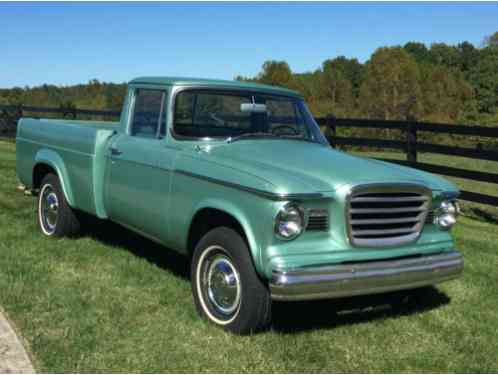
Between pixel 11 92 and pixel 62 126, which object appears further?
pixel 11 92

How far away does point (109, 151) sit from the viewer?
572 cm

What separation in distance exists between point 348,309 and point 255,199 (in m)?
1.27

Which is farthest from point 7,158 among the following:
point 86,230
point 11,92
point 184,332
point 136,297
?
point 11,92

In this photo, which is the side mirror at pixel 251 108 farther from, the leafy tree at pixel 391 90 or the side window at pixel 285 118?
the leafy tree at pixel 391 90

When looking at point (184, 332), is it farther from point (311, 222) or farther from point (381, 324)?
point (381, 324)

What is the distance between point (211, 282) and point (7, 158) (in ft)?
38.7

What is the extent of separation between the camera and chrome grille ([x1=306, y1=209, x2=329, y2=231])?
3957 mm

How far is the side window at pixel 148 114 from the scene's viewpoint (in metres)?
5.23

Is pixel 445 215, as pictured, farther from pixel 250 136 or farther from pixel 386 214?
pixel 250 136

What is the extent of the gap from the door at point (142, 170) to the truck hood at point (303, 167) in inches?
23.4

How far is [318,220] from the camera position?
3.98 m

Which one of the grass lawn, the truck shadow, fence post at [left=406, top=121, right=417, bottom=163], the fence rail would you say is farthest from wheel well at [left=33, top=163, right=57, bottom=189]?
fence post at [left=406, top=121, right=417, bottom=163]

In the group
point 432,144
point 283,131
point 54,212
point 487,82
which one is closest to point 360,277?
point 283,131

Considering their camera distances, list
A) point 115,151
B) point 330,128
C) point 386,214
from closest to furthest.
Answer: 1. point 386,214
2. point 115,151
3. point 330,128
